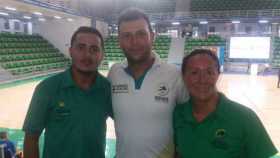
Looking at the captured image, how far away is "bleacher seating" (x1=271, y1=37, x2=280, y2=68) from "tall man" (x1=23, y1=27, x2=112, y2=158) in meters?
16.7

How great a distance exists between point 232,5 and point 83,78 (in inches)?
820

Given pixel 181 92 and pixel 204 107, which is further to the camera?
pixel 181 92

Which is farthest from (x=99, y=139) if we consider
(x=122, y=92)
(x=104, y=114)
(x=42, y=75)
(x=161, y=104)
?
(x=42, y=75)

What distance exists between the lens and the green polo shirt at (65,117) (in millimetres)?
1515

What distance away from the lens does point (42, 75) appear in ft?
46.0

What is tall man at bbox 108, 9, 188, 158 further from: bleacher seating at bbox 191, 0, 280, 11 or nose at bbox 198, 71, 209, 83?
bleacher seating at bbox 191, 0, 280, 11

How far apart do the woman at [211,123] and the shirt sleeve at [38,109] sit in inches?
29.1

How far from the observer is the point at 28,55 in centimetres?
1511

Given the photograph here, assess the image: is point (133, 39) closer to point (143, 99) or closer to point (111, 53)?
point (143, 99)

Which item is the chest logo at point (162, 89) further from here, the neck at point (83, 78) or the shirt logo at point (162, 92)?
the neck at point (83, 78)

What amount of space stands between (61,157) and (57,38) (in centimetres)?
1817

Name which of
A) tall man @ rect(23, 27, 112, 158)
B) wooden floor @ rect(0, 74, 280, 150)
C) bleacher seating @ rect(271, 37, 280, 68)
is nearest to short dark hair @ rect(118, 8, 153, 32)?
tall man @ rect(23, 27, 112, 158)

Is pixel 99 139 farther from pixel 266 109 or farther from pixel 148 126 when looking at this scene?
pixel 266 109

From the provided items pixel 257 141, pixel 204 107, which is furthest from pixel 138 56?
pixel 257 141
